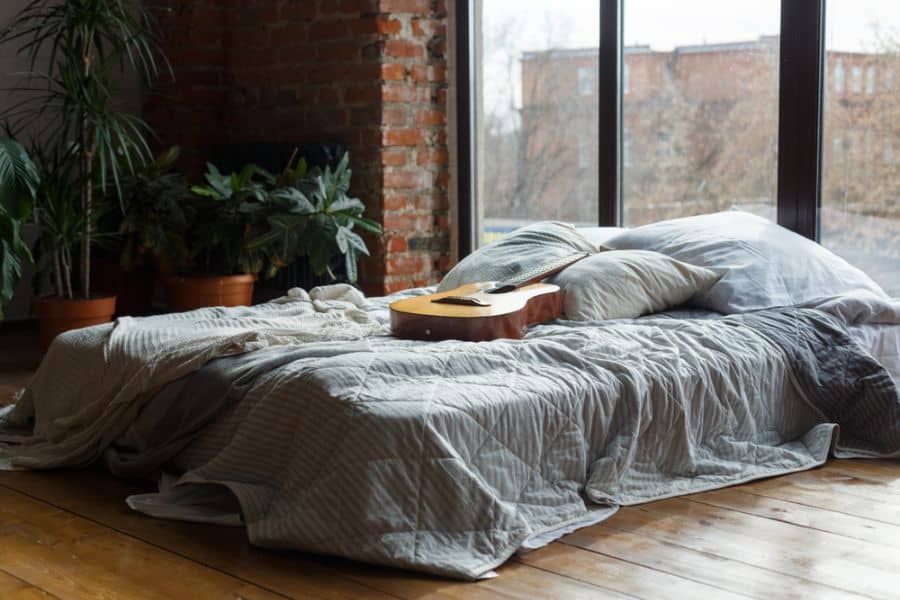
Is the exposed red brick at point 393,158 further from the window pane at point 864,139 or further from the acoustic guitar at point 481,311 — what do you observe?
the window pane at point 864,139

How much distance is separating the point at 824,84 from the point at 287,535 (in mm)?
2383

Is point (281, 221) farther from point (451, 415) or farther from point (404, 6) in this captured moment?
point (451, 415)

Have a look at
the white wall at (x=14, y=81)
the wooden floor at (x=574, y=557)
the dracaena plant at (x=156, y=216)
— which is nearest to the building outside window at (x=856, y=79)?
the wooden floor at (x=574, y=557)

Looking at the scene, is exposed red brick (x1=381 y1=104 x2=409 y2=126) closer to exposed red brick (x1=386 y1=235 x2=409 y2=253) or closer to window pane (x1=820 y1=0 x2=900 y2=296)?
exposed red brick (x1=386 y1=235 x2=409 y2=253)

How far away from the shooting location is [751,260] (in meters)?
3.13

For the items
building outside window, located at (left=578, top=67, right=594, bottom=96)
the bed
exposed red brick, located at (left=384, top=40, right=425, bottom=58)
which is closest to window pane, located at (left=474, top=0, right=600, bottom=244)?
building outside window, located at (left=578, top=67, right=594, bottom=96)

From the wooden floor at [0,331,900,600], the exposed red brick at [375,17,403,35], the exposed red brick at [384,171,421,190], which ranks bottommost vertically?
the wooden floor at [0,331,900,600]

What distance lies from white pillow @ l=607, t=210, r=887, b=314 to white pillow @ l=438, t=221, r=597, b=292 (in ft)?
0.53

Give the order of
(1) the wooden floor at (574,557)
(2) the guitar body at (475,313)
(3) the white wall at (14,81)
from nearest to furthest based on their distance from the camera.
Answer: (1) the wooden floor at (574,557), (2) the guitar body at (475,313), (3) the white wall at (14,81)

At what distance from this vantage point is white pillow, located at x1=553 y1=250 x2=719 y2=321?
294cm

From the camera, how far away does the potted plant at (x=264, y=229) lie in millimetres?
4090

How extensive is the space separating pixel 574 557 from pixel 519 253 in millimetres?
1315

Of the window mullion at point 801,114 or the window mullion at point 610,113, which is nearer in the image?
the window mullion at point 801,114

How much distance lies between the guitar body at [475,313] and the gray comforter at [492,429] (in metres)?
0.07
